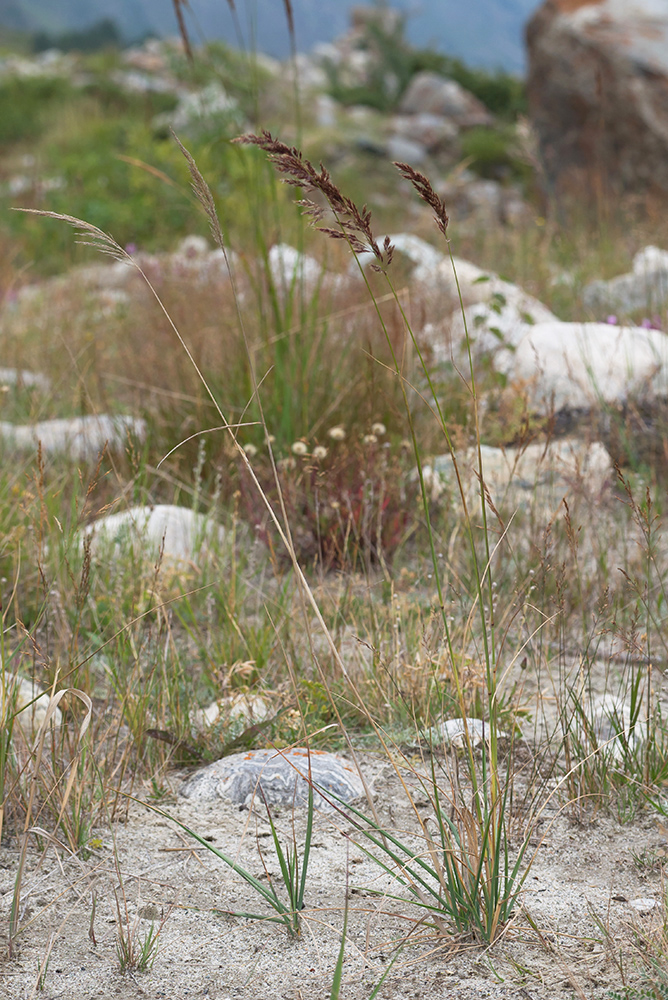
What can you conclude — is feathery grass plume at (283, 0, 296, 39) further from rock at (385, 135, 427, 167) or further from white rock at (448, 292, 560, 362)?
rock at (385, 135, 427, 167)

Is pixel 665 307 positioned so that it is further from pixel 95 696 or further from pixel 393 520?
pixel 95 696

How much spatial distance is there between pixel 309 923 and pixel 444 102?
19.3m

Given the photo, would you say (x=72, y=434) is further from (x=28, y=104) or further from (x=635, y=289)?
(x=28, y=104)

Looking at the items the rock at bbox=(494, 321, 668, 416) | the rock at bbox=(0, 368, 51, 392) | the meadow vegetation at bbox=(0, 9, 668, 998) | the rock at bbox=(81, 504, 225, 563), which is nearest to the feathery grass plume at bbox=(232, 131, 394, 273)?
the meadow vegetation at bbox=(0, 9, 668, 998)

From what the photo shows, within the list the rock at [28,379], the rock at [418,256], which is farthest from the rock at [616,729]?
the rock at [28,379]

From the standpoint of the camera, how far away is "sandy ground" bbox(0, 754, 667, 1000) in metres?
1.23

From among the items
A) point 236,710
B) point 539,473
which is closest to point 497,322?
point 539,473

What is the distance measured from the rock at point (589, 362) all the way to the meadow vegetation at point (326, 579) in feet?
0.78

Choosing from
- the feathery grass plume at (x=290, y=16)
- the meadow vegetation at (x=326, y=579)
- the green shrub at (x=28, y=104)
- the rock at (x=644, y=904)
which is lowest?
the rock at (x=644, y=904)

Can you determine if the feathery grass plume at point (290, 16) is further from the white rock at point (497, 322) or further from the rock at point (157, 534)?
the rock at point (157, 534)

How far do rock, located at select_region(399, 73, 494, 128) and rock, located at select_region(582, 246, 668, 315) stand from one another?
1446 centimetres

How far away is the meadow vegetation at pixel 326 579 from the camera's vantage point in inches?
51.8

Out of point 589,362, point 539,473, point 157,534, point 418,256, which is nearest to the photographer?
point 539,473

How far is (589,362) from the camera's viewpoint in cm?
353
